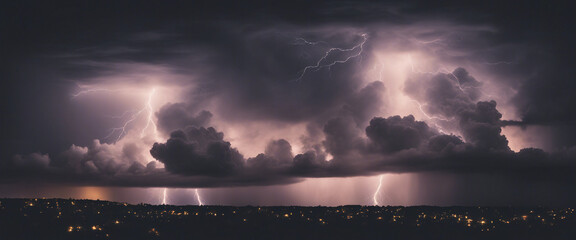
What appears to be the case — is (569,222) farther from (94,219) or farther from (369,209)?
(94,219)

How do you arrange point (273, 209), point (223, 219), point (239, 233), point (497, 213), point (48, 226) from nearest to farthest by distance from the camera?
1. point (48, 226)
2. point (239, 233)
3. point (223, 219)
4. point (273, 209)
5. point (497, 213)

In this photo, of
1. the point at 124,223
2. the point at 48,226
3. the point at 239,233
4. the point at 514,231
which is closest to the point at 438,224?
the point at 514,231

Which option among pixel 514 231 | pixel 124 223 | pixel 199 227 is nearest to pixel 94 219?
pixel 124 223

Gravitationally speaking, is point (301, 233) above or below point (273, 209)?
below

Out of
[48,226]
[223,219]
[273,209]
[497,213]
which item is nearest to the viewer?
[48,226]

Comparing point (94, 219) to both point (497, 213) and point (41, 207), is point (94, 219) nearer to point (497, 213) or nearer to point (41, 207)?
point (41, 207)

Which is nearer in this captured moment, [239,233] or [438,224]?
[239,233]
